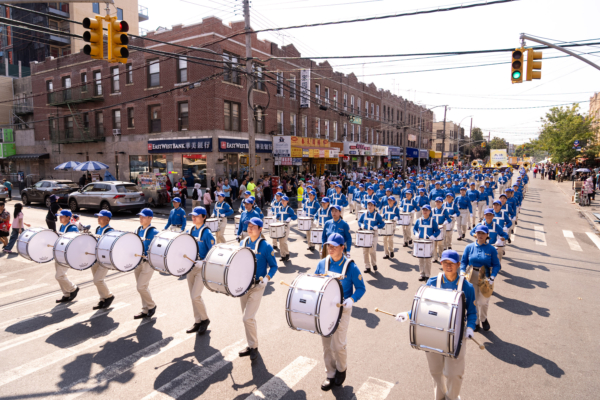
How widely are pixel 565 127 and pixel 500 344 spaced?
145ft

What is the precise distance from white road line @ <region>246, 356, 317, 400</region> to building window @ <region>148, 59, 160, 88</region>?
2593 cm

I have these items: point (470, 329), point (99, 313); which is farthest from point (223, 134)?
point (470, 329)

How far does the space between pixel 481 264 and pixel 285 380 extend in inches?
155

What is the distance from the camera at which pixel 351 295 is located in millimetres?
5238

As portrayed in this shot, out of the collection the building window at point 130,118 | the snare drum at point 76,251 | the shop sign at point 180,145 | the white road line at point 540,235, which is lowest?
the white road line at point 540,235

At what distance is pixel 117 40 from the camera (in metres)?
8.27

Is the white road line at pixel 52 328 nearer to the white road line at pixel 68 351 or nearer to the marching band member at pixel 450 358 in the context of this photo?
the white road line at pixel 68 351

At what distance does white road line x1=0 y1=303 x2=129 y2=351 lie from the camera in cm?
620

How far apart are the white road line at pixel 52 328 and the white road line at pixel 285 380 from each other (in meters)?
4.14

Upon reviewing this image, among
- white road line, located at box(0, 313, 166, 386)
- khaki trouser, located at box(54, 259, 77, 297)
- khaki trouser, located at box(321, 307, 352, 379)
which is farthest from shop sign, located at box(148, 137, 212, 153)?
khaki trouser, located at box(321, 307, 352, 379)

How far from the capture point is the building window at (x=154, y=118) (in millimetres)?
27484

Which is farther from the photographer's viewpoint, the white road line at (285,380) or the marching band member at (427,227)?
the marching band member at (427,227)

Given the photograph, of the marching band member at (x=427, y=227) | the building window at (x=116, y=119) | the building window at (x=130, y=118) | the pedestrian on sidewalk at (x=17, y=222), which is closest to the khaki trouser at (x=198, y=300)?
the marching band member at (x=427, y=227)

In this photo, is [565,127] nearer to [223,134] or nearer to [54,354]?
[223,134]
